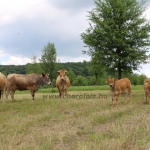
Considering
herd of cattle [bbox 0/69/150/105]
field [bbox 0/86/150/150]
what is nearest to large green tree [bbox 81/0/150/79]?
herd of cattle [bbox 0/69/150/105]

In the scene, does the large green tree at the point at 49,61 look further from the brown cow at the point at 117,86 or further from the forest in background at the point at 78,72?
the brown cow at the point at 117,86

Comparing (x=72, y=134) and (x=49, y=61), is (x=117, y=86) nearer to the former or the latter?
(x=72, y=134)

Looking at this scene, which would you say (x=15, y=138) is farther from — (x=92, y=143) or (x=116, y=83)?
(x=116, y=83)

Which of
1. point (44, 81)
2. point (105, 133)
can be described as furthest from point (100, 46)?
point (105, 133)

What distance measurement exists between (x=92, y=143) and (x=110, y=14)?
20.8m

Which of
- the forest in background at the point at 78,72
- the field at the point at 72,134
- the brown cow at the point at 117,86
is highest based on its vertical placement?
the forest in background at the point at 78,72

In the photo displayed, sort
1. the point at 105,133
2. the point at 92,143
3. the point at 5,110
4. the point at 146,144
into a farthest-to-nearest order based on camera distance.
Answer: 1. the point at 5,110
2. the point at 105,133
3. the point at 92,143
4. the point at 146,144

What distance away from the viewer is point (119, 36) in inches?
931

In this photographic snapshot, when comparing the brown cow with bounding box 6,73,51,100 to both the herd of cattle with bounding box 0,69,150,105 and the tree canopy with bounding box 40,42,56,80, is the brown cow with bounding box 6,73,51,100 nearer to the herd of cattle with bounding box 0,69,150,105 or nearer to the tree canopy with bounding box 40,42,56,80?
the herd of cattle with bounding box 0,69,150,105

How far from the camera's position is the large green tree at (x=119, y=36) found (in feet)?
78.3

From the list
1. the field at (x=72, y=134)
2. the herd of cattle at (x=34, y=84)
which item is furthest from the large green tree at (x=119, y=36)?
the field at (x=72, y=134)

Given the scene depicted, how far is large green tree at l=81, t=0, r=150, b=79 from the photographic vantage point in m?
23.9

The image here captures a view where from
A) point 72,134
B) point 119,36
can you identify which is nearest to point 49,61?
point 119,36

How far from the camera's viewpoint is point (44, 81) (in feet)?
65.2
